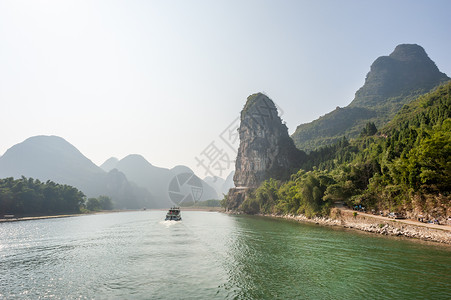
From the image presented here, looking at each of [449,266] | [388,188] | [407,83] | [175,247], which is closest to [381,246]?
[449,266]

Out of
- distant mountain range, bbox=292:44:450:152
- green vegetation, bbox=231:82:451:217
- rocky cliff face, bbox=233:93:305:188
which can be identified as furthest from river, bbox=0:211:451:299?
distant mountain range, bbox=292:44:450:152

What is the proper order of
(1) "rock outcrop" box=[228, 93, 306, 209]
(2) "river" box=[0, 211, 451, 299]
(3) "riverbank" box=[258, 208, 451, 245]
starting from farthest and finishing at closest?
1. (1) "rock outcrop" box=[228, 93, 306, 209]
2. (3) "riverbank" box=[258, 208, 451, 245]
3. (2) "river" box=[0, 211, 451, 299]

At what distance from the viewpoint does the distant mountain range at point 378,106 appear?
15488 centimetres

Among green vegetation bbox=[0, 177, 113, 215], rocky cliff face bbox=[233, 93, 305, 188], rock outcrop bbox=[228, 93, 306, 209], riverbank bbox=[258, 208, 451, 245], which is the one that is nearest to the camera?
riverbank bbox=[258, 208, 451, 245]

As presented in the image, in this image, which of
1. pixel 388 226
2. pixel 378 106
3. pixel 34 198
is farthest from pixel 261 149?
pixel 378 106

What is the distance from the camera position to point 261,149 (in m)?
134

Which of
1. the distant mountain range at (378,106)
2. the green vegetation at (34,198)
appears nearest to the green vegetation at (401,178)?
the distant mountain range at (378,106)

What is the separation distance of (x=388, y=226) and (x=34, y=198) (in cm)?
10601

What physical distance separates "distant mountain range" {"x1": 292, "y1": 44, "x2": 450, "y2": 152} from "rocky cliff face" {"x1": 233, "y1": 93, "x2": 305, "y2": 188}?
2922 cm

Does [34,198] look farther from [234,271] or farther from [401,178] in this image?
[401,178]

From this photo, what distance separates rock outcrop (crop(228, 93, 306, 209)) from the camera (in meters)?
127

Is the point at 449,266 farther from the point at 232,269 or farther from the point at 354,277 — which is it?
the point at 232,269

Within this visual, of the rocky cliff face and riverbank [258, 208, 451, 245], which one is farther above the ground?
the rocky cliff face

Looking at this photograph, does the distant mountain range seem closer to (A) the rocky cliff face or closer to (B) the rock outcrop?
(A) the rocky cliff face
